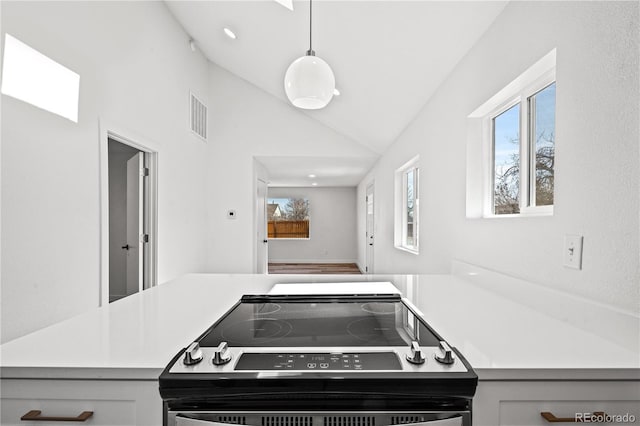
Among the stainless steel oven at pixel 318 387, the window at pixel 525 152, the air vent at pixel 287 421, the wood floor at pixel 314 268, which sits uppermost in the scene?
the window at pixel 525 152

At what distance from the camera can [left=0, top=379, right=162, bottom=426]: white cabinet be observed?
744 mm

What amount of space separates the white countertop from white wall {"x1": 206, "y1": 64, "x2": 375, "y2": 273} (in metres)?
3.35

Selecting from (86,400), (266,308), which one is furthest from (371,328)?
(86,400)

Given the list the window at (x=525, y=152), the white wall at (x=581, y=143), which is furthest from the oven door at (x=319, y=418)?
the window at (x=525, y=152)

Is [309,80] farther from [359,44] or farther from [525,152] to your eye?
[359,44]

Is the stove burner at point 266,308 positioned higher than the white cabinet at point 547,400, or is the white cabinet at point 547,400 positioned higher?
the stove burner at point 266,308

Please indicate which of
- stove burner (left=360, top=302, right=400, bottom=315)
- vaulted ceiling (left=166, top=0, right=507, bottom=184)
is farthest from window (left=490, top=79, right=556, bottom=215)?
stove burner (left=360, top=302, right=400, bottom=315)

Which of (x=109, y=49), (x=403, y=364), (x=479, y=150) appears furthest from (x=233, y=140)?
(x=403, y=364)

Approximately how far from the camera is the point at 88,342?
0.87 metres

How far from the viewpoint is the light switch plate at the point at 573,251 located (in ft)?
3.78

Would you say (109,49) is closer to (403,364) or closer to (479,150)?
(479,150)

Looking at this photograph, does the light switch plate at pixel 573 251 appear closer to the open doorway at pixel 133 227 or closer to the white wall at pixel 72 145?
the white wall at pixel 72 145

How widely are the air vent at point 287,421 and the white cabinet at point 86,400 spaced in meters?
0.24

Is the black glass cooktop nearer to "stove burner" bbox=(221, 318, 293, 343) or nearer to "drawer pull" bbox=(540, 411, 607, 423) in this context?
"stove burner" bbox=(221, 318, 293, 343)
